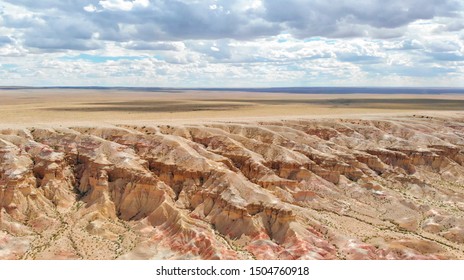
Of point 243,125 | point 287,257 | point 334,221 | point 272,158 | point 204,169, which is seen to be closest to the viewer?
point 287,257

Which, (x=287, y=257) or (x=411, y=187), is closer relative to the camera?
(x=287, y=257)

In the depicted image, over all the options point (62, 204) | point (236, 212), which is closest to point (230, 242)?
point (236, 212)

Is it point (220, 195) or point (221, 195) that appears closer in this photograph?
point (221, 195)

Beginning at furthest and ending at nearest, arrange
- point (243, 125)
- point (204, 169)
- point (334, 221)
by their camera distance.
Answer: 1. point (243, 125)
2. point (204, 169)
3. point (334, 221)

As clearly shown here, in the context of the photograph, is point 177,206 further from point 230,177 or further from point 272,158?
point 272,158
